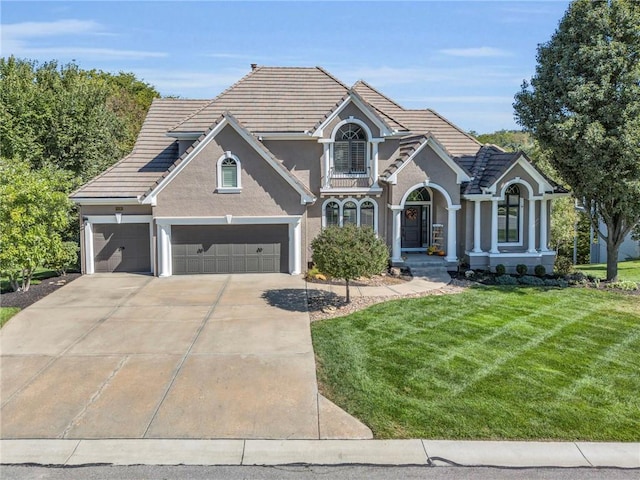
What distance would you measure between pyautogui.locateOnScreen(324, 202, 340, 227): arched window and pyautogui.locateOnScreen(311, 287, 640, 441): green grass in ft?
20.6

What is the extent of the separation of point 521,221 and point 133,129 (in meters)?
32.8

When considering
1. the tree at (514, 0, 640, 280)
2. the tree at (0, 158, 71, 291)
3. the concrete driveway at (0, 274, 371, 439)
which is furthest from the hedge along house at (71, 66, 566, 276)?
the concrete driveway at (0, 274, 371, 439)

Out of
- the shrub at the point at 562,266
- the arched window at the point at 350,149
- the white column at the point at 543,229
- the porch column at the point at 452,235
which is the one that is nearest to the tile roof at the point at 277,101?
the arched window at the point at 350,149

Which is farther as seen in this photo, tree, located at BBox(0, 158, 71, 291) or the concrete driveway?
tree, located at BBox(0, 158, 71, 291)

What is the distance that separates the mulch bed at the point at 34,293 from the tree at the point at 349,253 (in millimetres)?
8950

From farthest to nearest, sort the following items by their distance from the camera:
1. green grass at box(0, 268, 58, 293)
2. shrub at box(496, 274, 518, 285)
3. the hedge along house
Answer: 1. the hedge along house
2. shrub at box(496, 274, 518, 285)
3. green grass at box(0, 268, 58, 293)

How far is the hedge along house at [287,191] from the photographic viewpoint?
20359 millimetres

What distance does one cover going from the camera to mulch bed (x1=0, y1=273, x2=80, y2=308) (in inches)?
654

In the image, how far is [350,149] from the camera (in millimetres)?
21766

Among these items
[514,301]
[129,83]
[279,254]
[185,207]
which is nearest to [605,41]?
[514,301]

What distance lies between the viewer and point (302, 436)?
29.0ft

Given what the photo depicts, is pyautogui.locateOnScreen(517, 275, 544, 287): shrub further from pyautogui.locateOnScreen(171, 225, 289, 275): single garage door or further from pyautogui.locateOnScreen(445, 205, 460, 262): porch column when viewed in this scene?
pyautogui.locateOnScreen(171, 225, 289, 275): single garage door

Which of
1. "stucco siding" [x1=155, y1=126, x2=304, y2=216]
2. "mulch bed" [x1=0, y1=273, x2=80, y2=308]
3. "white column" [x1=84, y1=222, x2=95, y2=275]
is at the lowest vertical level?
"mulch bed" [x1=0, y1=273, x2=80, y2=308]

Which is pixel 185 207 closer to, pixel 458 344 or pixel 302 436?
pixel 458 344
